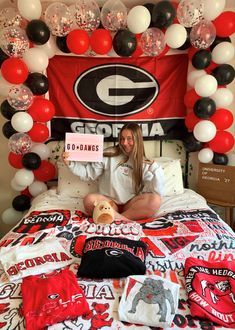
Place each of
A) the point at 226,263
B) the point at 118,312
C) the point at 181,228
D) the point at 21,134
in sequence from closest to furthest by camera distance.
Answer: the point at 118,312, the point at 226,263, the point at 181,228, the point at 21,134

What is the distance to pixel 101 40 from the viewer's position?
2285mm

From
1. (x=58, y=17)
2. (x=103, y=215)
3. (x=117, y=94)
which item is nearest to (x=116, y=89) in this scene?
(x=117, y=94)

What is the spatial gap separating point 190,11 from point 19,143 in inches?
64.1

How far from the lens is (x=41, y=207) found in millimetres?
A: 2287

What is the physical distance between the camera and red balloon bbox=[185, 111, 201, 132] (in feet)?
8.35

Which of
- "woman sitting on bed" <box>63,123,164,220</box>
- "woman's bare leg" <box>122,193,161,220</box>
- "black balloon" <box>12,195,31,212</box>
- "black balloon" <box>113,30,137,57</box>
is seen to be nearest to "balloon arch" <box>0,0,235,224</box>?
"black balloon" <box>113,30,137,57</box>

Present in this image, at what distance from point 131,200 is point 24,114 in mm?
1076

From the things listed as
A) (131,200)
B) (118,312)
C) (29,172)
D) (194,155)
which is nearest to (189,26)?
(194,155)

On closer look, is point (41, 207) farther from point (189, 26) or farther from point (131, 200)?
point (189, 26)

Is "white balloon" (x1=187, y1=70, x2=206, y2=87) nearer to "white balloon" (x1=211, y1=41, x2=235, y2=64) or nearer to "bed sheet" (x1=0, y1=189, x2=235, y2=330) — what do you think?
"white balloon" (x1=211, y1=41, x2=235, y2=64)

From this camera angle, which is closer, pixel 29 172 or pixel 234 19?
pixel 234 19

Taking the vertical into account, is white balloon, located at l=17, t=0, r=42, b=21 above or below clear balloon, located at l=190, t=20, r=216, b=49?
above

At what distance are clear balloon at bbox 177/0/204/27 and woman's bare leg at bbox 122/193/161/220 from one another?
133 centimetres

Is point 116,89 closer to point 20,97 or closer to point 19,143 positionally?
point 20,97
